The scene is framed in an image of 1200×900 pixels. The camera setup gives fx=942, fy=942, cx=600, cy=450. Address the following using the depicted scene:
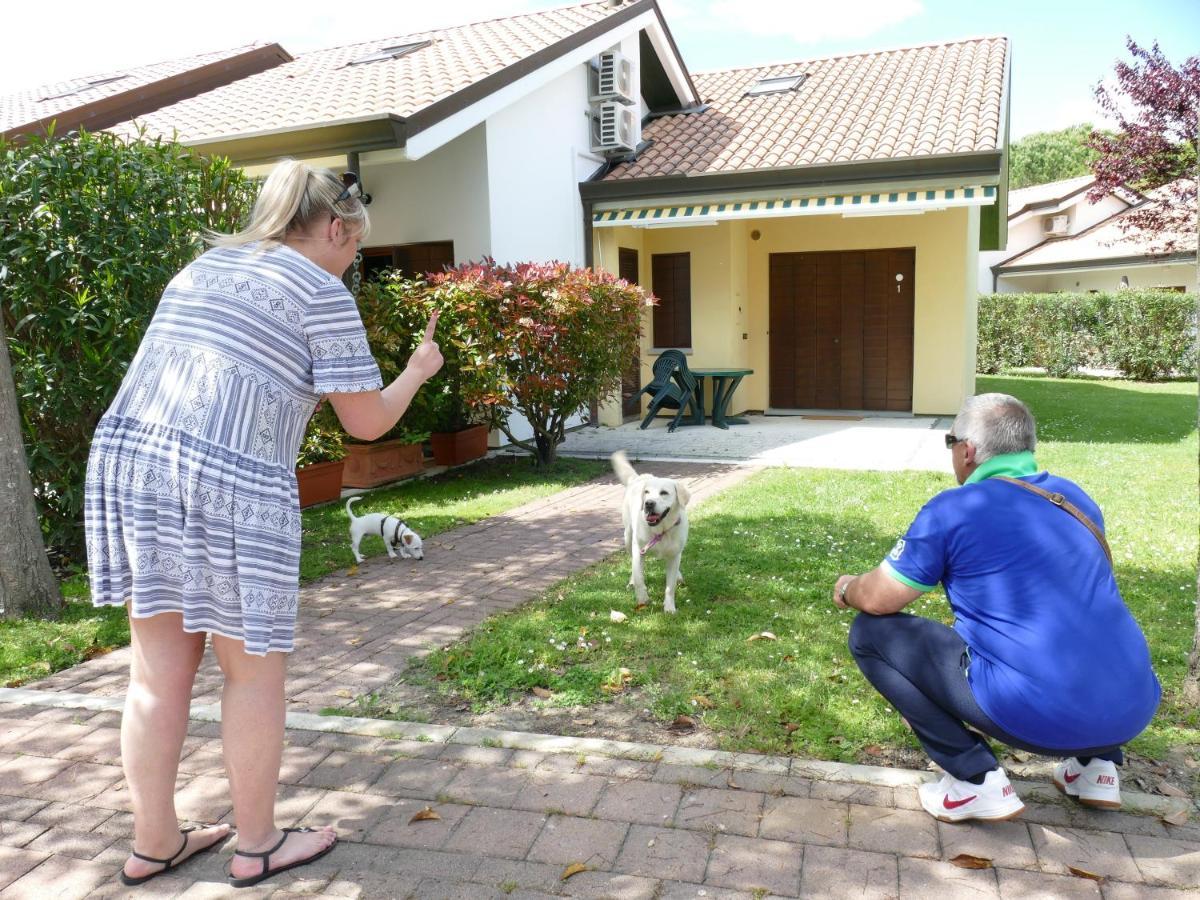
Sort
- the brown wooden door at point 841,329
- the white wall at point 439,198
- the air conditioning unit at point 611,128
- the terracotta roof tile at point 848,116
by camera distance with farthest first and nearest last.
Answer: the brown wooden door at point 841,329 → the air conditioning unit at point 611,128 → the terracotta roof tile at point 848,116 → the white wall at point 439,198

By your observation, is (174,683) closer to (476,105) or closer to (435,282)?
(435,282)

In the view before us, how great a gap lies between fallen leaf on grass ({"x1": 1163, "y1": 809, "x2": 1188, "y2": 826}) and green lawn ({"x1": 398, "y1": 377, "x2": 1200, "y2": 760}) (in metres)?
0.45

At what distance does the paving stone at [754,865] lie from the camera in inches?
Answer: 105

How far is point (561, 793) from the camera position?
3.21m

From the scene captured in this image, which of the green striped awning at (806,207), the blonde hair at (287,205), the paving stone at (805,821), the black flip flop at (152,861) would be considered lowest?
the paving stone at (805,821)

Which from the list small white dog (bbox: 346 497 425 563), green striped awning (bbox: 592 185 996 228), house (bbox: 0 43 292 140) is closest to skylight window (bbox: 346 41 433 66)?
house (bbox: 0 43 292 140)

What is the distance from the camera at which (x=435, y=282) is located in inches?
386

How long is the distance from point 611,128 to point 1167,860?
1267 cm

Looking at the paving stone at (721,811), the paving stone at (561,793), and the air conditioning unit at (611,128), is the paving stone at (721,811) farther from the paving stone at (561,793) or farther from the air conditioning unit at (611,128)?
the air conditioning unit at (611,128)

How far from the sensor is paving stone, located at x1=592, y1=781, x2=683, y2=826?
3041 mm

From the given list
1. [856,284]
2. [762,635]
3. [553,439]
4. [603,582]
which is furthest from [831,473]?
[856,284]

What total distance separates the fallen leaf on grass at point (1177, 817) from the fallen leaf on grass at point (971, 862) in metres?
0.67

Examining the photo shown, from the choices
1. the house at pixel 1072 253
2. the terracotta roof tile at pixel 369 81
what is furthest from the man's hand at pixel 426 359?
the house at pixel 1072 253

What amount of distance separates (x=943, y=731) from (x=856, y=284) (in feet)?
41.3
